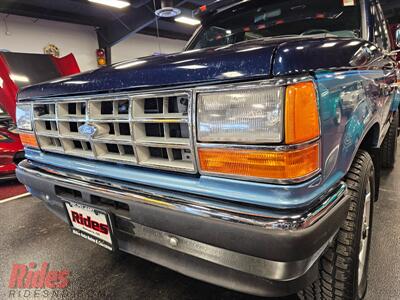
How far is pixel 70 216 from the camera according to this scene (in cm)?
143

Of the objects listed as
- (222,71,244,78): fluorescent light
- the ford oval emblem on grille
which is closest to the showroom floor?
the ford oval emblem on grille

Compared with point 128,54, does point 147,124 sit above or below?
below

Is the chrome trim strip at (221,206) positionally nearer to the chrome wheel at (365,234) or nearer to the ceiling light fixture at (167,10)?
the chrome wheel at (365,234)

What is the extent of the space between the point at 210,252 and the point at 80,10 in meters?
9.52

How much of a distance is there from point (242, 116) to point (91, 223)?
87 cm

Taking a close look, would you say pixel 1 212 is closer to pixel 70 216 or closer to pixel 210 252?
pixel 70 216

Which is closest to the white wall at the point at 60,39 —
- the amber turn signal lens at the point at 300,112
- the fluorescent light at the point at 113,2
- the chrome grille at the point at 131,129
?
the fluorescent light at the point at 113,2

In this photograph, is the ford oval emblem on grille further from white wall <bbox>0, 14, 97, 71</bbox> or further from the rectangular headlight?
white wall <bbox>0, 14, 97, 71</bbox>

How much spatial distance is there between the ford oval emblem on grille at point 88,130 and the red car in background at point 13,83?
8.84ft

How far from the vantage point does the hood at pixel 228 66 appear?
2.82 feet

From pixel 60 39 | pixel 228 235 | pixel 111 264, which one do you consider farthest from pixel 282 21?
pixel 60 39

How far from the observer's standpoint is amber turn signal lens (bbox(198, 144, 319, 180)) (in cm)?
87

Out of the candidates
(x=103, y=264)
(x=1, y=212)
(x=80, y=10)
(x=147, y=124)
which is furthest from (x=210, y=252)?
(x=80, y=10)

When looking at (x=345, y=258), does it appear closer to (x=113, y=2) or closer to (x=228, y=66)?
(x=228, y=66)
